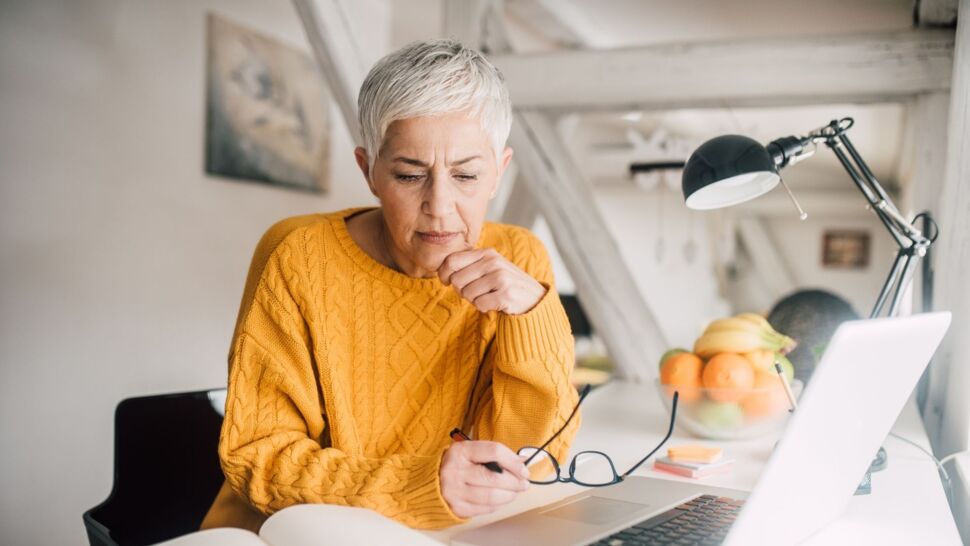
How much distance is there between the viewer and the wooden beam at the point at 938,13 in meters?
1.74

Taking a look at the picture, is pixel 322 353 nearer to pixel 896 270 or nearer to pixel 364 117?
pixel 364 117

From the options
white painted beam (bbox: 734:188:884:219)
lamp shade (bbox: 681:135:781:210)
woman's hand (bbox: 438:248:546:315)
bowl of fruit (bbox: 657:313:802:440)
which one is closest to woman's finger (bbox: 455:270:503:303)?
woman's hand (bbox: 438:248:546:315)

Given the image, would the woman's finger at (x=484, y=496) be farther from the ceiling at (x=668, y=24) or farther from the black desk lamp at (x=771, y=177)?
the ceiling at (x=668, y=24)

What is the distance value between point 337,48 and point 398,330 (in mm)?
1271

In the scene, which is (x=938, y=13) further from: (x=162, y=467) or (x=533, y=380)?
(x=162, y=467)

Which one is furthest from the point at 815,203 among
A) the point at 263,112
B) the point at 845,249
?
the point at 263,112

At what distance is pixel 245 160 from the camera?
283 centimetres

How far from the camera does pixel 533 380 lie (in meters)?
1.07

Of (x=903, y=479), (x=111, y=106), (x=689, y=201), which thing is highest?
(x=111, y=106)

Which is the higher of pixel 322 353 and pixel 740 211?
pixel 740 211

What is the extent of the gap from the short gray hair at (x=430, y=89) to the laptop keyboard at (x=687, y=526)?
22.2 inches

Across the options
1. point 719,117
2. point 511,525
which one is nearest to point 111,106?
point 511,525

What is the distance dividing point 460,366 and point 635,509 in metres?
0.42

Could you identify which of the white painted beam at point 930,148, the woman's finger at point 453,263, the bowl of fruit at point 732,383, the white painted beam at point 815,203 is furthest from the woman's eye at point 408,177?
the white painted beam at point 815,203
